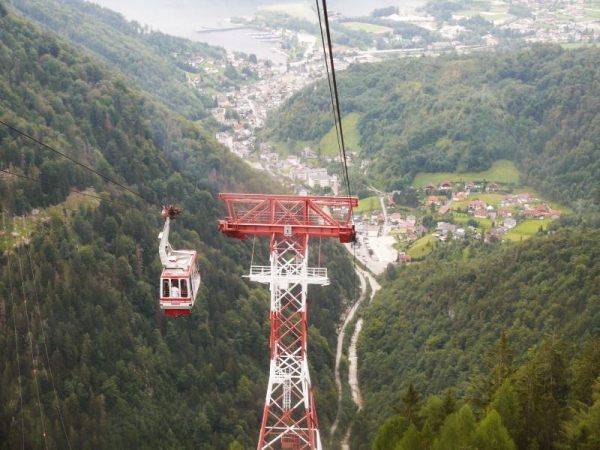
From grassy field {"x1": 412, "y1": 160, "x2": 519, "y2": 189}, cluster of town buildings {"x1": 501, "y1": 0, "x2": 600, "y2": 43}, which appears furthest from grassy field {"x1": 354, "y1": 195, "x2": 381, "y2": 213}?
cluster of town buildings {"x1": 501, "y1": 0, "x2": 600, "y2": 43}

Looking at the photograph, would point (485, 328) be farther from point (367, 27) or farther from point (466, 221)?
point (367, 27)

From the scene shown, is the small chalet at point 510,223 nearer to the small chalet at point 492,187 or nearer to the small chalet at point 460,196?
the small chalet at point 460,196

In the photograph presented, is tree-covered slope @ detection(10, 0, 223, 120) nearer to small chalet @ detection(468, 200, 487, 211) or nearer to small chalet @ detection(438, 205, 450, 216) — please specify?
small chalet @ detection(438, 205, 450, 216)

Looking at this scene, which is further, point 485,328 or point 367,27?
point 367,27

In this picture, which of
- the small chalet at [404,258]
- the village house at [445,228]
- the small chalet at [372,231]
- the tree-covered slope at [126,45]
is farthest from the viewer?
the tree-covered slope at [126,45]

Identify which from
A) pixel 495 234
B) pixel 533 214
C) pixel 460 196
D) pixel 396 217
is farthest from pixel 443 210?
pixel 495 234

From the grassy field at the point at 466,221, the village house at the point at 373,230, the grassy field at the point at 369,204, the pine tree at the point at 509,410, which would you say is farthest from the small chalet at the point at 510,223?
the pine tree at the point at 509,410
